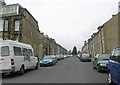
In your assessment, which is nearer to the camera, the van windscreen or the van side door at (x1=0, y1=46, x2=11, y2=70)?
the van side door at (x1=0, y1=46, x2=11, y2=70)

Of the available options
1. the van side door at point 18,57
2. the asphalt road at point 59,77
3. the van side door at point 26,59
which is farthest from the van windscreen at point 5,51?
the van side door at point 26,59

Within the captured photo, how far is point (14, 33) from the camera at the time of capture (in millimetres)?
46500

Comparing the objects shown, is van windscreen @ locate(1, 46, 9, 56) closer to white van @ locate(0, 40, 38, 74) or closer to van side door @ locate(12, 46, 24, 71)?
white van @ locate(0, 40, 38, 74)

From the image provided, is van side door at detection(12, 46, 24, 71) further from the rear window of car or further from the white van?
the rear window of car

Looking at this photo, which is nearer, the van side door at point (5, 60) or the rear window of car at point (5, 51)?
the van side door at point (5, 60)

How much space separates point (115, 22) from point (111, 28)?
1.66m

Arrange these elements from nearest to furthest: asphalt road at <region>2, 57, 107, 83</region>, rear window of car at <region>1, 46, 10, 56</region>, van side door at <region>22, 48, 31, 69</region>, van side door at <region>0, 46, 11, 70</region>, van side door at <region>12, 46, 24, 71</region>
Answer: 1. asphalt road at <region>2, 57, 107, 83</region>
2. van side door at <region>0, 46, 11, 70</region>
3. rear window of car at <region>1, 46, 10, 56</region>
4. van side door at <region>12, 46, 24, 71</region>
5. van side door at <region>22, 48, 31, 69</region>

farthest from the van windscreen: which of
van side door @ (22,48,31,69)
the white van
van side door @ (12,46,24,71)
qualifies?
van side door @ (22,48,31,69)

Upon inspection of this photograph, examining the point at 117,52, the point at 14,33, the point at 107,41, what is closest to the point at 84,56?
the point at 107,41

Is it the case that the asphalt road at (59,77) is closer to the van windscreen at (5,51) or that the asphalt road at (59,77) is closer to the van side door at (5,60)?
the van side door at (5,60)

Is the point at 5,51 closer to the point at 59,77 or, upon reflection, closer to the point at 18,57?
the point at 18,57

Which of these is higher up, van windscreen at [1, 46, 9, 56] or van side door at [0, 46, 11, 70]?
van windscreen at [1, 46, 9, 56]

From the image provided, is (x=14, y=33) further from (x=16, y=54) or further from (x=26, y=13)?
(x=16, y=54)

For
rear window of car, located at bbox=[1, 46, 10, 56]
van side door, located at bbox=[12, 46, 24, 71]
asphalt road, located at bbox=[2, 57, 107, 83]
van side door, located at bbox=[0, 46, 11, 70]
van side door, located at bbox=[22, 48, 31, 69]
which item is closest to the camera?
asphalt road, located at bbox=[2, 57, 107, 83]
